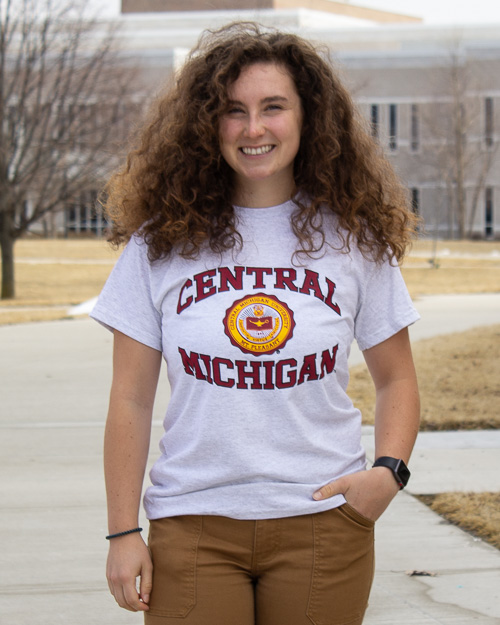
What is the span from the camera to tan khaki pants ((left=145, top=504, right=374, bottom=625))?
203 centimetres

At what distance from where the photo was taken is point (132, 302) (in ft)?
7.15

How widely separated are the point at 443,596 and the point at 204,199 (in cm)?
232

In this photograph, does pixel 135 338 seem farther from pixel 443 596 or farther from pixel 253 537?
pixel 443 596

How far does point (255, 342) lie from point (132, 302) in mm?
309

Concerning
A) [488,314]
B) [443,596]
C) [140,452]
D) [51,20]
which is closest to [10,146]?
[51,20]

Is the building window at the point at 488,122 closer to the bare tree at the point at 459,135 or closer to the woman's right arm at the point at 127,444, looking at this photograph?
the bare tree at the point at 459,135

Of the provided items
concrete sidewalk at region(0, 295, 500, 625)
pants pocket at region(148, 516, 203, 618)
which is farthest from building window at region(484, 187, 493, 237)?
pants pocket at region(148, 516, 203, 618)

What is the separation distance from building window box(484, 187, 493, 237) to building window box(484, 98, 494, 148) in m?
2.29

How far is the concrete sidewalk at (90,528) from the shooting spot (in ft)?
12.6

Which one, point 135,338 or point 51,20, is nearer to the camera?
point 135,338

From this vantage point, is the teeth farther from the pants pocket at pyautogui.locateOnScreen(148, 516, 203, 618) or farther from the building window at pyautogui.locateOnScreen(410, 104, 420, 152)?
the building window at pyautogui.locateOnScreen(410, 104, 420, 152)

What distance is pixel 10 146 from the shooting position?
19.2 metres

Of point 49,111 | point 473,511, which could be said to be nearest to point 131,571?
point 473,511

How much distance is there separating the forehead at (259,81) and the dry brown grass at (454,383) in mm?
5149
